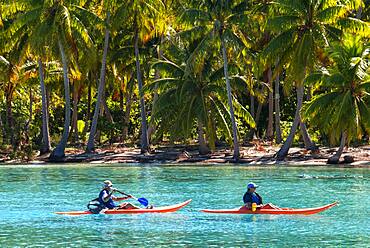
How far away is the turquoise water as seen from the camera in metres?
22.5

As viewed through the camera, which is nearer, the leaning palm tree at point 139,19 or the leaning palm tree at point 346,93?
the leaning palm tree at point 346,93

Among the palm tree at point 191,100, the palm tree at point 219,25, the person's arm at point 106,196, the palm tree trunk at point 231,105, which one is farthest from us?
the palm tree at point 191,100

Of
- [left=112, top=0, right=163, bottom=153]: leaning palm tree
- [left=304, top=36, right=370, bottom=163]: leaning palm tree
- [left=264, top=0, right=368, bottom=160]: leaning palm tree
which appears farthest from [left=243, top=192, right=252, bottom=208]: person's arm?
[left=112, top=0, right=163, bottom=153]: leaning palm tree

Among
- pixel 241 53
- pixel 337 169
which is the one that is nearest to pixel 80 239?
pixel 337 169

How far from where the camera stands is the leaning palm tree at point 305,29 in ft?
148

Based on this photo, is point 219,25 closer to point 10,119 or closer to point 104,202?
point 10,119

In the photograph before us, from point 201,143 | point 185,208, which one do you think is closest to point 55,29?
point 201,143

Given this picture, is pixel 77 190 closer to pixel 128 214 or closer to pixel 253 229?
pixel 128 214

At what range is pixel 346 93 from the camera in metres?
43.2

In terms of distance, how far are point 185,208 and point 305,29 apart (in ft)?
65.1

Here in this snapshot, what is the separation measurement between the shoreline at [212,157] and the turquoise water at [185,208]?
310 centimetres

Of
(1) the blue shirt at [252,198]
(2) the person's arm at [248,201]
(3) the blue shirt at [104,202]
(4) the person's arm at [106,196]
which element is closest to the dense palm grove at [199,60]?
(1) the blue shirt at [252,198]

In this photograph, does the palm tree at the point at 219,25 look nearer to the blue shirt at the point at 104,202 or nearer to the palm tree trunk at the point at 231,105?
the palm tree trunk at the point at 231,105

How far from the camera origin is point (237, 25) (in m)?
49.1
